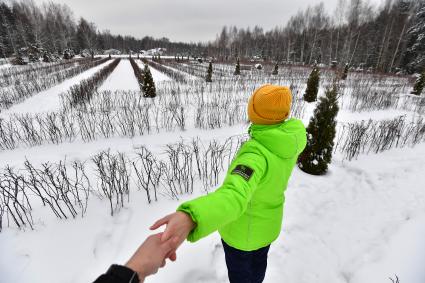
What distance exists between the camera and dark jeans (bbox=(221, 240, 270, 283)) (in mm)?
1533

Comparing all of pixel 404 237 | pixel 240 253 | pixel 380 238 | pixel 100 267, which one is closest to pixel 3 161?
pixel 100 267

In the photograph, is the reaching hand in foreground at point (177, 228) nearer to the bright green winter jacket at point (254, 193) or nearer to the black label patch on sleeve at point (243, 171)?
the bright green winter jacket at point (254, 193)

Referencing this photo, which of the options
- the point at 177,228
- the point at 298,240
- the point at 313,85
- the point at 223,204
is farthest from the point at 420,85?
the point at 177,228

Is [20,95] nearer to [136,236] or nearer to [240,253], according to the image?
[136,236]

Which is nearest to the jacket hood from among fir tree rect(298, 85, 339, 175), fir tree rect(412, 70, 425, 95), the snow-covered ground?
the snow-covered ground

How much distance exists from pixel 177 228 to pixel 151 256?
Result: 11cm

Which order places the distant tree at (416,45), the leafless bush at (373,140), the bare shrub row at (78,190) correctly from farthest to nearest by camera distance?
the distant tree at (416,45) < the leafless bush at (373,140) < the bare shrub row at (78,190)

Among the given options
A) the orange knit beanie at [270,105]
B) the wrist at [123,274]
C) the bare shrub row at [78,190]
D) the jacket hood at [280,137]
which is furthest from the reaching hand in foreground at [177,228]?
the bare shrub row at [78,190]

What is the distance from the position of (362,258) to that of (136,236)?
2.61 m

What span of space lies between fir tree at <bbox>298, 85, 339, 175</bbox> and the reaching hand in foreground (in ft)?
12.0

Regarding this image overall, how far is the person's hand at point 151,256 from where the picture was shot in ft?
2.05

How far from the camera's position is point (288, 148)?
121cm

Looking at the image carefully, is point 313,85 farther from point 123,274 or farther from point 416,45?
point 416,45

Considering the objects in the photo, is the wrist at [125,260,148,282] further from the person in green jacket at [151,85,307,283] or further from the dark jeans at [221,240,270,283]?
the dark jeans at [221,240,270,283]
